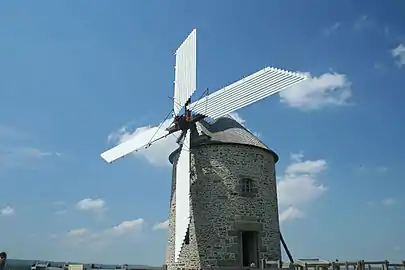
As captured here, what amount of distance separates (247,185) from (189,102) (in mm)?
4526

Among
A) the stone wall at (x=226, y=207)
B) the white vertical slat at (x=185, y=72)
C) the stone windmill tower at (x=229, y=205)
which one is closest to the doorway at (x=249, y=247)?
the stone windmill tower at (x=229, y=205)

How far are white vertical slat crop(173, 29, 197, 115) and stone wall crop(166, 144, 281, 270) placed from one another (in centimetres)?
277

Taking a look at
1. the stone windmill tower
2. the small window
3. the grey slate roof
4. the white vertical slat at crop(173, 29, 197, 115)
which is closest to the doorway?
the stone windmill tower

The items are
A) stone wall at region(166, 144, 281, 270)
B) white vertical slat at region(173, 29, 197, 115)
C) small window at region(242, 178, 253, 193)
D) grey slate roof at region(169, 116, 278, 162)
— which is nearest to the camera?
stone wall at region(166, 144, 281, 270)

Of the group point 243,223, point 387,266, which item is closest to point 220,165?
point 243,223

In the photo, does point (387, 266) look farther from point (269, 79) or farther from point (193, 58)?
point (193, 58)

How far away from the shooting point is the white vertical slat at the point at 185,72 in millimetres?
18562

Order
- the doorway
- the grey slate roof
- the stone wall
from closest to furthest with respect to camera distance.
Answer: the stone wall → the doorway → the grey slate roof

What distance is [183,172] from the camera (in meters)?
16.5

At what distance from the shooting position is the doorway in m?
16.5

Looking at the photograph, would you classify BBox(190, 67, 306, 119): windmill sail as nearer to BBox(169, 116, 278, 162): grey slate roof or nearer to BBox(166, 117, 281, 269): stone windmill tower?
BBox(169, 116, 278, 162): grey slate roof

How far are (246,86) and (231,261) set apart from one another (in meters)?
6.48

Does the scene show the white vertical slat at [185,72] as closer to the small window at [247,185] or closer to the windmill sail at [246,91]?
the windmill sail at [246,91]

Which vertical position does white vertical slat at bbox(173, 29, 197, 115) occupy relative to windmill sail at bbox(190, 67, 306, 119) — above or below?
above
